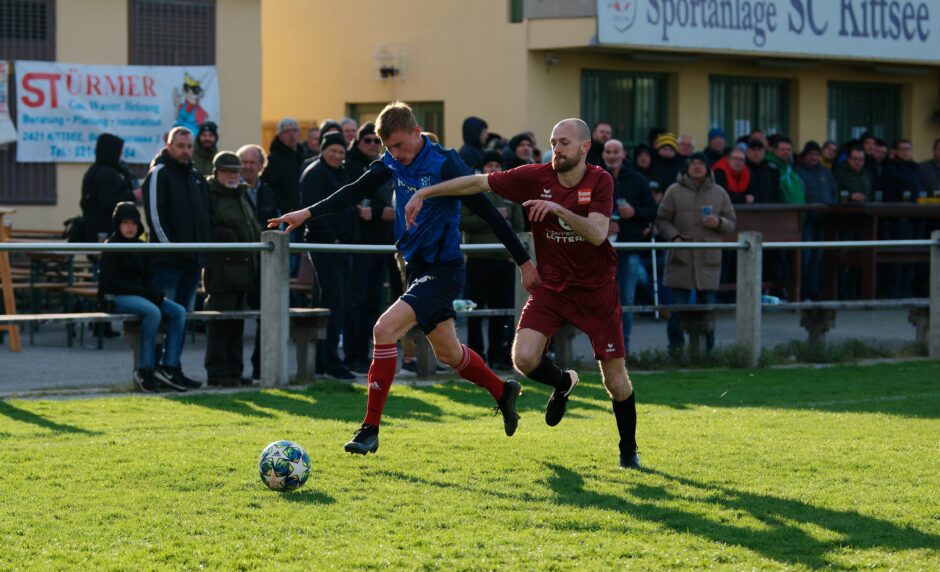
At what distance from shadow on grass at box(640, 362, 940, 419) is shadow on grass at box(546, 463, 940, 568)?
3.53 m

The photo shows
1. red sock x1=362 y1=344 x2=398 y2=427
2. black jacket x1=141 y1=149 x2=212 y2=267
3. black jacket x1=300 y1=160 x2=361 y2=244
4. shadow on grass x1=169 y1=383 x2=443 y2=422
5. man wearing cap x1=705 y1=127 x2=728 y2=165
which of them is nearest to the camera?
red sock x1=362 y1=344 x2=398 y2=427

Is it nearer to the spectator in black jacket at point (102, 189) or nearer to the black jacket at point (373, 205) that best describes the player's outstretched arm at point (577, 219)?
the black jacket at point (373, 205)

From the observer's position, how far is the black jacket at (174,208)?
483 inches

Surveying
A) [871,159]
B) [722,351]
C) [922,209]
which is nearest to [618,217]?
[722,351]

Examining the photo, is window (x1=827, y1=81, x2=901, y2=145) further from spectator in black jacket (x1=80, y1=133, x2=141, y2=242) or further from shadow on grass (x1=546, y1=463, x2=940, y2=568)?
shadow on grass (x1=546, y1=463, x2=940, y2=568)

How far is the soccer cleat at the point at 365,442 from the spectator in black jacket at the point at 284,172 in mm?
6314

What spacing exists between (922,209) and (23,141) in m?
11.1

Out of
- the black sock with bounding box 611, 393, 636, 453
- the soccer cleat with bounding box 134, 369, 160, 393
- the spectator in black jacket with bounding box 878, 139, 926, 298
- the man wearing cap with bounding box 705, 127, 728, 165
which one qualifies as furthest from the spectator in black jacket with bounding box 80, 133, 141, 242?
the spectator in black jacket with bounding box 878, 139, 926, 298

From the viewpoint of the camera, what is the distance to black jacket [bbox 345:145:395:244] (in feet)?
44.0

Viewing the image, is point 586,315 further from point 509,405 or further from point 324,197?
point 324,197

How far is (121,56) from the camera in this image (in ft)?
64.6

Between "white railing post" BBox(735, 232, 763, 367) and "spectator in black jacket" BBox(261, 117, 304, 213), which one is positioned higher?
"spectator in black jacket" BBox(261, 117, 304, 213)

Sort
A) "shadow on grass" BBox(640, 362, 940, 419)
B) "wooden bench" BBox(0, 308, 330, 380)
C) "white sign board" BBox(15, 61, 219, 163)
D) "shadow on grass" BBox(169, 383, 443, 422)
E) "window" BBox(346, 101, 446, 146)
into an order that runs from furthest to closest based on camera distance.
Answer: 1. "window" BBox(346, 101, 446, 146)
2. "white sign board" BBox(15, 61, 219, 163)
3. "wooden bench" BBox(0, 308, 330, 380)
4. "shadow on grass" BBox(640, 362, 940, 419)
5. "shadow on grass" BBox(169, 383, 443, 422)

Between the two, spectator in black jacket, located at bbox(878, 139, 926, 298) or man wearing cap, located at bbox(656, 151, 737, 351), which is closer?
man wearing cap, located at bbox(656, 151, 737, 351)
